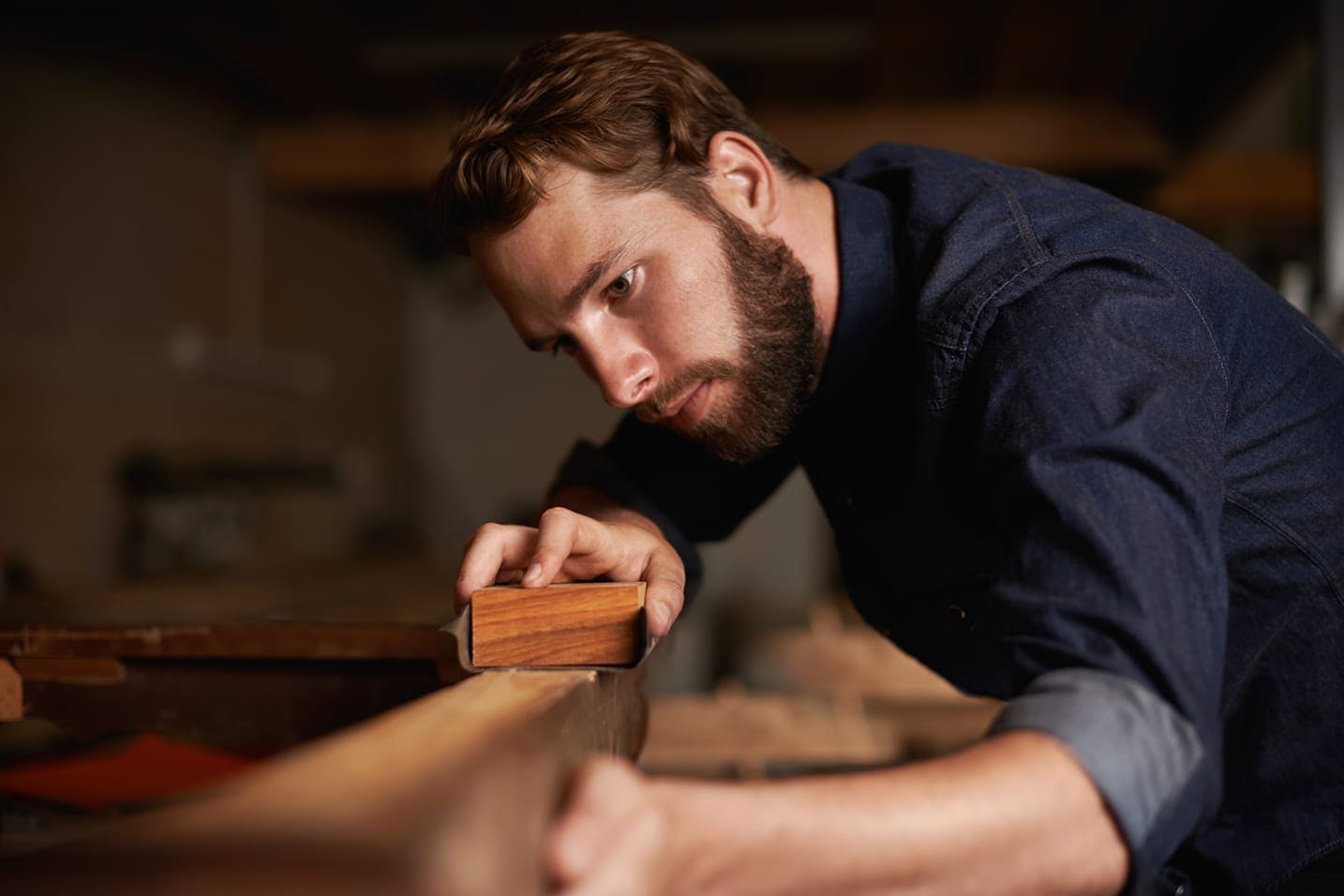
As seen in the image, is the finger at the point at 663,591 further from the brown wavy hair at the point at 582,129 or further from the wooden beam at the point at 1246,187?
the wooden beam at the point at 1246,187

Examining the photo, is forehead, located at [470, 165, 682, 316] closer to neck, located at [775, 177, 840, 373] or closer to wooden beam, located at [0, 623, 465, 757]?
neck, located at [775, 177, 840, 373]

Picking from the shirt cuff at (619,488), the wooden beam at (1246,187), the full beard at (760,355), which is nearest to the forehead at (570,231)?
the full beard at (760,355)

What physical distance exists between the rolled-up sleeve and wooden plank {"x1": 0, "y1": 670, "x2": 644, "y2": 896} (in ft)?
1.17

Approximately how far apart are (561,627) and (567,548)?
175 mm

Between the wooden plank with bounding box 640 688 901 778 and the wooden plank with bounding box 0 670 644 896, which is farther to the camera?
the wooden plank with bounding box 640 688 901 778

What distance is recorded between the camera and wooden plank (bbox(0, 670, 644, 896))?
418mm

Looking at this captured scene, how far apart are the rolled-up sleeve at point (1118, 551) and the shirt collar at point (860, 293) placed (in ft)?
1.42

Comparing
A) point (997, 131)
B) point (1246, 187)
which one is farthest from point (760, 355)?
point (1246, 187)

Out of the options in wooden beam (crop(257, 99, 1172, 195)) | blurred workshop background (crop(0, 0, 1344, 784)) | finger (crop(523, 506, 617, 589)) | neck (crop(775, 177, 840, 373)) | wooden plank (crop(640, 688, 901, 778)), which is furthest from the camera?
wooden beam (crop(257, 99, 1172, 195))

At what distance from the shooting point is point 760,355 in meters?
1.35

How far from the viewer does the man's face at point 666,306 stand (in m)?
1.24

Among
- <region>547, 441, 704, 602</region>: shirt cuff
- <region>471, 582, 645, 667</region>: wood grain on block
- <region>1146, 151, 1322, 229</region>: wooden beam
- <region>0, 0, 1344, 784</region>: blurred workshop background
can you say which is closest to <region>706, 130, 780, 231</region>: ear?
<region>547, 441, 704, 602</region>: shirt cuff

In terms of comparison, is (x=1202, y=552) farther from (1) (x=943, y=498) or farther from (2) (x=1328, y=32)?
(2) (x=1328, y=32)

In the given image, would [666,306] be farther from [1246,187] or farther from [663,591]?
[1246,187]
